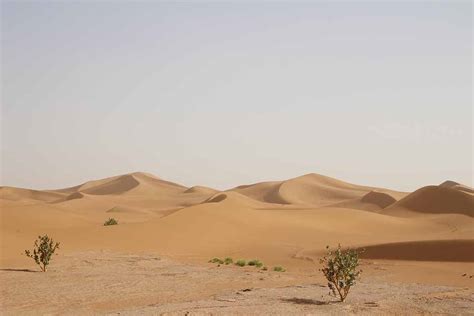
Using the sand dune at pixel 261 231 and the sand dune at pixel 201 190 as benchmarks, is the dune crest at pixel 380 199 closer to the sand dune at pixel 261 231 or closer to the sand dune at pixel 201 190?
the sand dune at pixel 261 231

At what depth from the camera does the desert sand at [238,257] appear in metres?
12.1

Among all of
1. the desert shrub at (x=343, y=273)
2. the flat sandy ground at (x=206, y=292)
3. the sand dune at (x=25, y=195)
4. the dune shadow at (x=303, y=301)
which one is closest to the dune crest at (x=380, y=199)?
the flat sandy ground at (x=206, y=292)

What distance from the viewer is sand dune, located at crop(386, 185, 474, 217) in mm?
45719

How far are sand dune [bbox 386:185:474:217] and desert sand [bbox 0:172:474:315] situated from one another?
0.10 meters

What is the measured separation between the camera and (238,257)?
24219 mm

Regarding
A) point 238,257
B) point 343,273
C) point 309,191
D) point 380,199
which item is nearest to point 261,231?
point 238,257

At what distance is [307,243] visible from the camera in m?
29.3

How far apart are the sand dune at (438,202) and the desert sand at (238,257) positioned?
0.32 ft

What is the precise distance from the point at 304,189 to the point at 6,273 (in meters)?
75.0

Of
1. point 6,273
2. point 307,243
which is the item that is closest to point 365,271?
point 307,243

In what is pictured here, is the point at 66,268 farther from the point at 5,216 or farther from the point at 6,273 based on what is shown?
the point at 5,216

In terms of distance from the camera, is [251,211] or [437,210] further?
[437,210]

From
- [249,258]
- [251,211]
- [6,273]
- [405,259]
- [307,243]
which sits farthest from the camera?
[251,211]

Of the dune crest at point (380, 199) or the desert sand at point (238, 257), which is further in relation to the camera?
the dune crest at point (380, 199)
